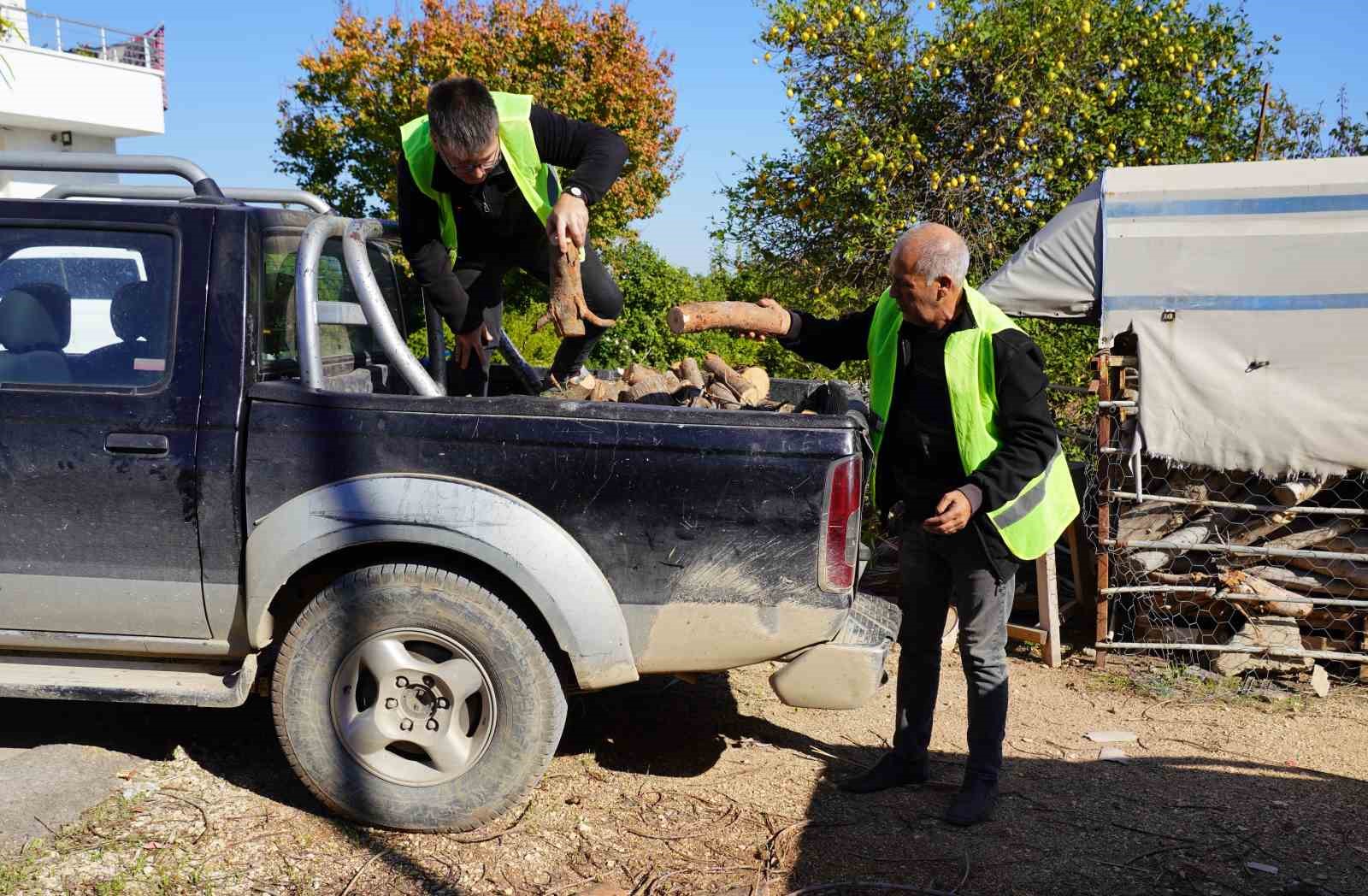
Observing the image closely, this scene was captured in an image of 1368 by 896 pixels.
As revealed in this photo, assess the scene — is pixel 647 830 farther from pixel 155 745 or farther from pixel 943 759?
pixel 155 745

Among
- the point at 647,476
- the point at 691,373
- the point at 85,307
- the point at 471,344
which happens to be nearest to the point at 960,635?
the point at 647,476

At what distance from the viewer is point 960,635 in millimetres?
3975

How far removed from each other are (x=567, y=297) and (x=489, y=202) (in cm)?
55

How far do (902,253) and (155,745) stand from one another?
3.29 m

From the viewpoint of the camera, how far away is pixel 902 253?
3.72 metres

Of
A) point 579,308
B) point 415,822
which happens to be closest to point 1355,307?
point 579,308

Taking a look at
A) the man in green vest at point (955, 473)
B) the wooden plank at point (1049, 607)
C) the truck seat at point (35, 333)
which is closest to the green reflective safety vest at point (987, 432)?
the man in green vest at point (955, 473)

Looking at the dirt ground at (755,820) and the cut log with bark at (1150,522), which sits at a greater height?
the cut log with bark at (1150,522)

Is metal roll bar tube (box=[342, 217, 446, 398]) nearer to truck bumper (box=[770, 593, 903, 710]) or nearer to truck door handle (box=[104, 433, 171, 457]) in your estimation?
truck door handle (box=[104, 433, 171, 457])

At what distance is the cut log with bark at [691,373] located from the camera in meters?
4.90

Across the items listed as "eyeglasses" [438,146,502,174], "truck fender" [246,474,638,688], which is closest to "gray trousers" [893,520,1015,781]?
"truck fender" [246,474,638,688]

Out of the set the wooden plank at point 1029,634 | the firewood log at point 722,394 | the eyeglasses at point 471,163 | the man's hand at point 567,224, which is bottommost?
the wooden plank at point 1029,634

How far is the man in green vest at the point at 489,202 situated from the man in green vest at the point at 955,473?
2.93 feet

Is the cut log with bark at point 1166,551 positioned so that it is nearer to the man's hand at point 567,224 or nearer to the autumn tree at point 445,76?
the man's hand at point 567,224
